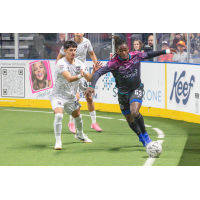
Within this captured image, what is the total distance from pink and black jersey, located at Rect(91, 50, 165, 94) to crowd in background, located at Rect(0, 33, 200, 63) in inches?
226

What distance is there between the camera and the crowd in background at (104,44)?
13.6 meters

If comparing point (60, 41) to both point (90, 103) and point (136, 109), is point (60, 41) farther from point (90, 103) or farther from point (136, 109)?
point (136, 109)

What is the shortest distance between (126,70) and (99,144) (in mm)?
1718

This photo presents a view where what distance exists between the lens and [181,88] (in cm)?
1195

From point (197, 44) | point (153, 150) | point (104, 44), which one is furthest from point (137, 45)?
point (153, 150)

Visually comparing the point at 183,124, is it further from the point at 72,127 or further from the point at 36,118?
the point at 36,118

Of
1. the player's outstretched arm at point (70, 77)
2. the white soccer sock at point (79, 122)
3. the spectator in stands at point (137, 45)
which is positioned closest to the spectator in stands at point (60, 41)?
the spectator in stands at point (137, 45)

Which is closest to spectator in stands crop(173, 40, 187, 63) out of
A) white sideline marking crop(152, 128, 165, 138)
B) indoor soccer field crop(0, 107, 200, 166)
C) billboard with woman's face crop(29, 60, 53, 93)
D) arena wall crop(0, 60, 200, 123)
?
arena wall crop(0, 60, 200, 123)

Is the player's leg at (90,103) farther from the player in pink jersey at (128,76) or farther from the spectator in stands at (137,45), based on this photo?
the spectator in stands at (137,45)

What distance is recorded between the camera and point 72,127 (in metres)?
10.5

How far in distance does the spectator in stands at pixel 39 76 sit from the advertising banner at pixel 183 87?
15.3 ft

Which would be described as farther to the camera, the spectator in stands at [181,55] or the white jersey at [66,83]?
the spectator in stands at [181,55]

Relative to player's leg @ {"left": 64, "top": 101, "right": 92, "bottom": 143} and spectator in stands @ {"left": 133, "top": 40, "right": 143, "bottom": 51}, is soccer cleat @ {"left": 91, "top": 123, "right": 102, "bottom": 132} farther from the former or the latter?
spectator in stands @ {"left": 133, "top": 40, "right": 143, "bottom": 51}

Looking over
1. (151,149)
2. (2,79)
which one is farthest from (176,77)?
(2,79)
